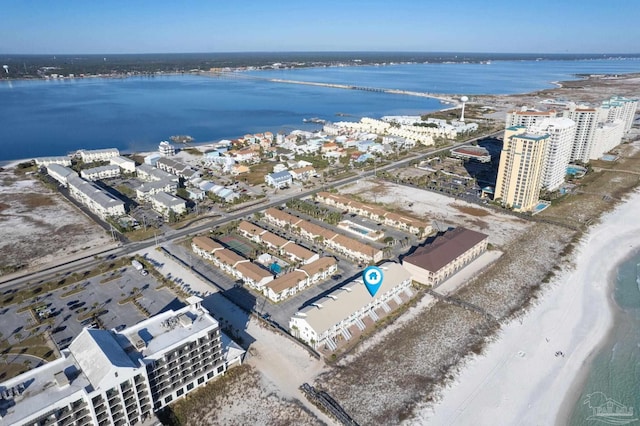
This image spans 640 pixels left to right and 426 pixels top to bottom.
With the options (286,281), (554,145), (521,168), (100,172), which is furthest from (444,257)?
(100,172)

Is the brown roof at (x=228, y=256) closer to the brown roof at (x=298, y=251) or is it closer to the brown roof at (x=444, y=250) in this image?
the brown roof at (x=298, y=251)

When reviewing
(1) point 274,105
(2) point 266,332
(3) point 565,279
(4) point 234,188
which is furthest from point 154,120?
(3) point 565,279


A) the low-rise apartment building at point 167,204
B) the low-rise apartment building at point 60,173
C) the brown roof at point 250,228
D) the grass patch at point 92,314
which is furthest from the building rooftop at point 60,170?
the grass patch at point 92,314

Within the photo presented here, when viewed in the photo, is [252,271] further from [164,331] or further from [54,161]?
[54,161]

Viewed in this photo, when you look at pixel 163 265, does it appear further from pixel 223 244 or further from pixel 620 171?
pixel 620 171

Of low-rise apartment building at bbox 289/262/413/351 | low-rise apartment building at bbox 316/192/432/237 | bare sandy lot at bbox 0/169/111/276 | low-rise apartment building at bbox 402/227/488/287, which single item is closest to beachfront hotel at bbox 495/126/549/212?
low-rise apartment building at bbox 316/192/432/237
